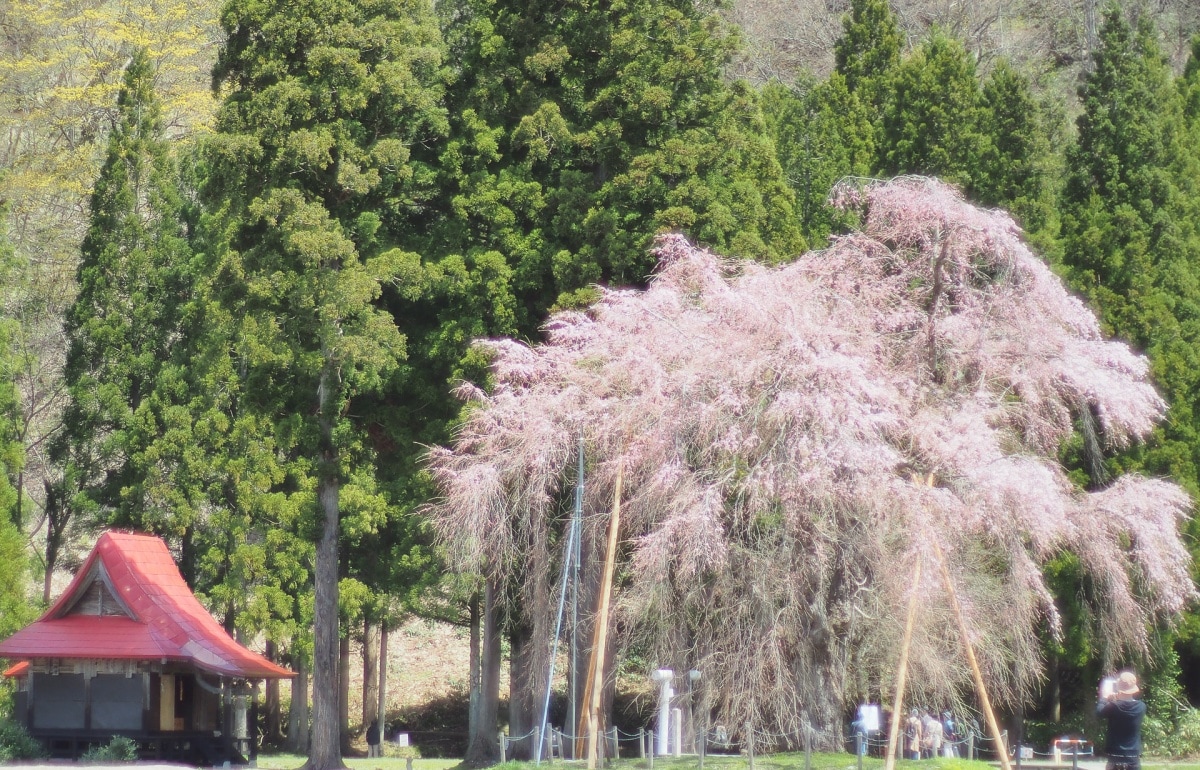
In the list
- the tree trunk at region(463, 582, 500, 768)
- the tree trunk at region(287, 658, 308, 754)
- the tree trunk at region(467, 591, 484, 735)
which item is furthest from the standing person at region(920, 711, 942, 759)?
the tree trunk at region(287, 658, 308, 754)

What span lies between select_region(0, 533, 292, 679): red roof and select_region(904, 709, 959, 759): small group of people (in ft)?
41.3

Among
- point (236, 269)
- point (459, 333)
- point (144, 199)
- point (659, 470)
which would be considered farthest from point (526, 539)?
point (144, 199)

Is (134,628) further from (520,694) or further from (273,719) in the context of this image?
(273,719)

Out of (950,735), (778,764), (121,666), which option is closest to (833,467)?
Answer: (778,764)

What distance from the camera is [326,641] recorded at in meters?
25.5

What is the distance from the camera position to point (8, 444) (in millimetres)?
30016

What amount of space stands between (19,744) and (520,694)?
30.4 ft

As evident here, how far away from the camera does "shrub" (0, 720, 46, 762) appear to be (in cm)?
2414

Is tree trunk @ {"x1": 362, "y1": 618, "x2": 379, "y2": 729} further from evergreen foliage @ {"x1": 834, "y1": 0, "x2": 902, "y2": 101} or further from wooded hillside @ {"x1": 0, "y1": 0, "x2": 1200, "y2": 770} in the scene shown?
evergreen foliage @ {"x1": 834, "y1": 0, "x2": 902, "y2": 101}

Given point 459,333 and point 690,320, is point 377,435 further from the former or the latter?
point 690,320

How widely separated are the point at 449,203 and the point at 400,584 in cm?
793

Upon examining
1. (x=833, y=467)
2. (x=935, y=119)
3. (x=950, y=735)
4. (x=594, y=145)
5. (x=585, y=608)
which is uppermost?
(x=935, y=119)

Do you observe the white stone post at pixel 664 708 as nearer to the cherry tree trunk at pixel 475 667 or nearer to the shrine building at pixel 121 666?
the cherry tree trunk at pixel 475 667

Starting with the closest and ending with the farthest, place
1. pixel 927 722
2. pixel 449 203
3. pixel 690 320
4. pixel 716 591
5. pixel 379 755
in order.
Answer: pixel 716 591 < pixel 690 320 < pixel 927 722 < pixel 449 203 < pixel 379 755
